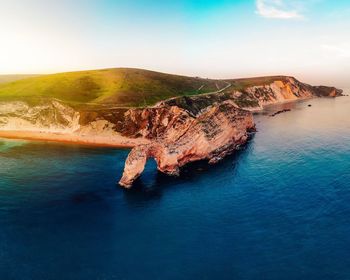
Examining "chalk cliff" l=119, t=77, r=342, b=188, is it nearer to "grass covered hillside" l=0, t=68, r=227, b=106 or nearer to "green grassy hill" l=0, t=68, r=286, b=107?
"green grassy hill" l=0, t=68, r=286, b=107

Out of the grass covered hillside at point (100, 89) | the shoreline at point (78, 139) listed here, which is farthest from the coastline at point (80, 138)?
the grass covered hillside at point (100, 89)

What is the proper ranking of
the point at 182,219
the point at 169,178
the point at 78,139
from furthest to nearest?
the point at 78,139, the point at 169,178, the point at 182,219

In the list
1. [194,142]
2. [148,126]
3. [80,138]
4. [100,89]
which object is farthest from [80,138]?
[100,89]

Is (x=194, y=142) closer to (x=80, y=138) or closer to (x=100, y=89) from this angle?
(x=80, y=138)

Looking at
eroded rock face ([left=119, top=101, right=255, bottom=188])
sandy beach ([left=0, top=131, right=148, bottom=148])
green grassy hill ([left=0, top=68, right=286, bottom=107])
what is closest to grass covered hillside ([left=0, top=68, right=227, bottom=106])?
green grassy hill ([left=0, top=68, right=286, bottom=107])

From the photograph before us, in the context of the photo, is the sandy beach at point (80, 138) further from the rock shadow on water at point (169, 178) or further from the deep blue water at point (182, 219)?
the rock shadow on water at point (169, 178)
